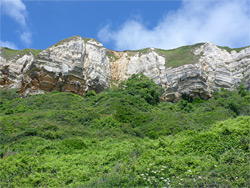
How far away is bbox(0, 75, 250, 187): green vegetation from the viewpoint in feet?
29.7

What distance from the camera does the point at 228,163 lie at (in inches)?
373

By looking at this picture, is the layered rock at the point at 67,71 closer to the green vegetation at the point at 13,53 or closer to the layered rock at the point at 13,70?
the layered rock at the point at 13,70

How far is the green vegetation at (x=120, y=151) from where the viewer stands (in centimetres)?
904

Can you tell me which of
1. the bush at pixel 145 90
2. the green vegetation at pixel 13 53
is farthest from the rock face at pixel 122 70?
the bush at pixel 145 90

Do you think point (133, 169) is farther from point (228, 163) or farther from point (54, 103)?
point (54, 103)

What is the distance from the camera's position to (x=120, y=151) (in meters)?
12.7

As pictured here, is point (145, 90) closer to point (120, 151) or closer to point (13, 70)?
point (120, 151)

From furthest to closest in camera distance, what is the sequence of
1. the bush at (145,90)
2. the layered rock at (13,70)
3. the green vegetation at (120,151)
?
1. the layered rock at (13,70)
2. the bush at (145,90)
3. the green vegetation at (120,151)

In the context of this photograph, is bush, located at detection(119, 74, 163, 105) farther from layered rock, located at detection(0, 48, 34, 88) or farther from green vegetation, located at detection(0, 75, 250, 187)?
layered rock, located at detection(0, 48, 34, 88)

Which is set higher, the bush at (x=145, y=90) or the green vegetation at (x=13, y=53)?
the green vegetation at (x=13, y=53)

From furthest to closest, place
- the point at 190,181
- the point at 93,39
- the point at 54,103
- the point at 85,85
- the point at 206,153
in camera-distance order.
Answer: the point at 93,39
the point at 85,85
the point at 54,103
the point at 206,153
the point at 190,181

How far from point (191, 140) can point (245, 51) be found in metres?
36.3

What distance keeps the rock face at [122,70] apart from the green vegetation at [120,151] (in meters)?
13.1

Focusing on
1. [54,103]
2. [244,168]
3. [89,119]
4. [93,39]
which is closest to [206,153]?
[244,168]
